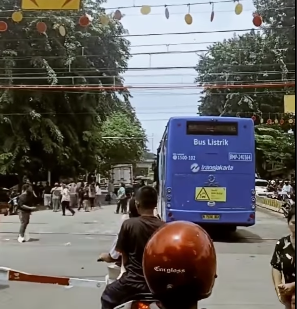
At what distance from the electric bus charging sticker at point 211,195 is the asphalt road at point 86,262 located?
1.16 m

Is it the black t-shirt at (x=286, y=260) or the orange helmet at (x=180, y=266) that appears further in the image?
the black t-shirt at (x=286, y=260)

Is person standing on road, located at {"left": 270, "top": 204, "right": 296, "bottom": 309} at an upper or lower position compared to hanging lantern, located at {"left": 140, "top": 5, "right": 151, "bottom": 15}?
lower

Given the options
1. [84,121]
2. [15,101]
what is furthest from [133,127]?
[15,101]

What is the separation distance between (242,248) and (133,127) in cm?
4376

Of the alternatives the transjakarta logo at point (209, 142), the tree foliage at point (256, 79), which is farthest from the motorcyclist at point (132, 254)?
the tree foliage at point (256, 79)

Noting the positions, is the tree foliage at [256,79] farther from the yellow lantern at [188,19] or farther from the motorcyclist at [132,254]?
the motorcyclist at [132,254]

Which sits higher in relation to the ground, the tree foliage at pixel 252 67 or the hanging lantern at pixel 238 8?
the tree foliage at pixel 252 67

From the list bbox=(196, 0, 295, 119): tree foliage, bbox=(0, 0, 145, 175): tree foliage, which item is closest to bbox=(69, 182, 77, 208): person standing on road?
bbox=(0, 0, 145, 175): tree foliage

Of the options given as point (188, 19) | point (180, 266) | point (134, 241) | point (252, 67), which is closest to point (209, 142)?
point (188, 19)

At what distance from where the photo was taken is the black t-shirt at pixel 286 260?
455 centimetres

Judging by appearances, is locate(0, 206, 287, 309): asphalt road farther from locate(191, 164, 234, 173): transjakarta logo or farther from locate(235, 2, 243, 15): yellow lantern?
locate(235, 2, 243, 15): yellow lantern

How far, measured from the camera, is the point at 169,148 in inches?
607

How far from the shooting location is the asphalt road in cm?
823

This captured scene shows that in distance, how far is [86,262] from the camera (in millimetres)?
11906
